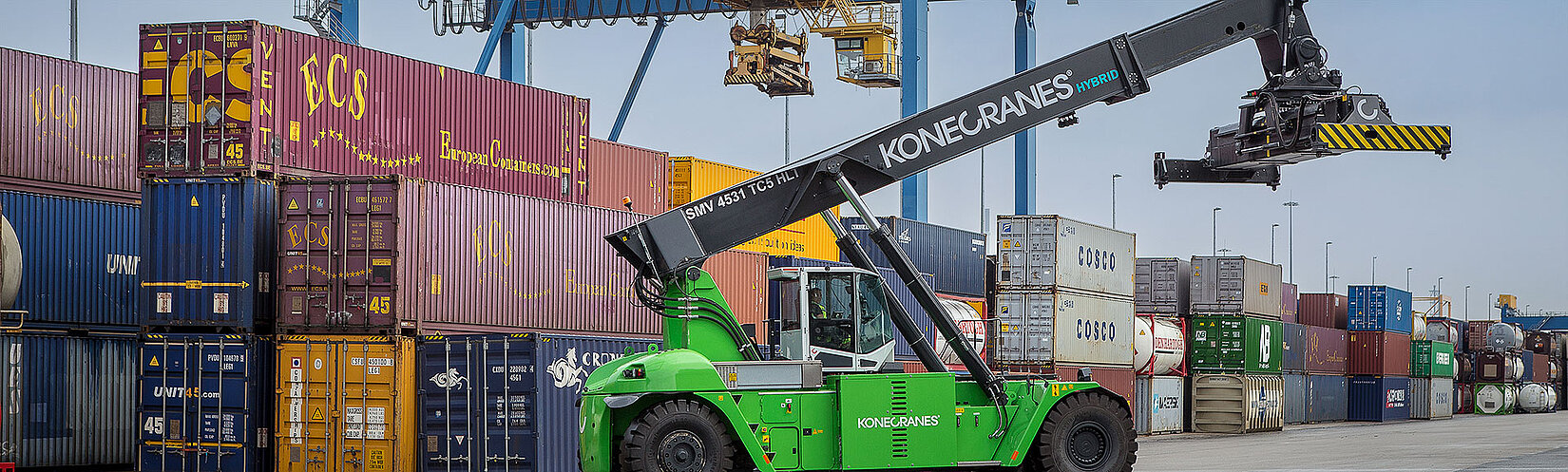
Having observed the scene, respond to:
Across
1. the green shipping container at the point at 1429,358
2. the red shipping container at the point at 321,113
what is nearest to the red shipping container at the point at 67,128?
the red shipping container at the point at 321,113

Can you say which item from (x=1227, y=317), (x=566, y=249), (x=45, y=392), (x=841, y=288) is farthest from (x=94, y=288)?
(x=1227, y=317)

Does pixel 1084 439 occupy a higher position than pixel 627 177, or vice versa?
pixel 627 177

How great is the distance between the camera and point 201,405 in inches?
760

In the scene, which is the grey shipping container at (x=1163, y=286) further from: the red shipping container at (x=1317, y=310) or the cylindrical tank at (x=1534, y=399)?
the cylindrical tank at (x=1534, y=399)

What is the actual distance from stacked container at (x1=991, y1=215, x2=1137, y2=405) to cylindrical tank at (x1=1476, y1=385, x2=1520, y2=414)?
41.5m

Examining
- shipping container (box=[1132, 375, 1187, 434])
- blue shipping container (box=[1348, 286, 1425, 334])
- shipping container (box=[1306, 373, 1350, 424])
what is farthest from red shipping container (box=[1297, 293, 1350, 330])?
shipping container (box=[1132, 375, 1187, 434])

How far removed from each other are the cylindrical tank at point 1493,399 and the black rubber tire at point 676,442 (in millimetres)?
61670

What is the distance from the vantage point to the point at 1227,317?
42031 mm

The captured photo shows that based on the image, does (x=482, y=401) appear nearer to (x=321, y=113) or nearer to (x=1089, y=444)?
(x=321, y=113)

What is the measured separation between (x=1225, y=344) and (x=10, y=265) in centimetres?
3232

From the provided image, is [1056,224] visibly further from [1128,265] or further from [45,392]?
[45,392]

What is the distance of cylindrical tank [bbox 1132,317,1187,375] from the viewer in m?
37.4

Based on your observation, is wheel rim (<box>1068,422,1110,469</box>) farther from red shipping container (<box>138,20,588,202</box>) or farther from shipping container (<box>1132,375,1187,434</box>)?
shipping container (<box>1132,375,1187,434</box>)

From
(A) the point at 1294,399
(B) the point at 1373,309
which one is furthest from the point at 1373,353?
(A) the point at 1294,399
